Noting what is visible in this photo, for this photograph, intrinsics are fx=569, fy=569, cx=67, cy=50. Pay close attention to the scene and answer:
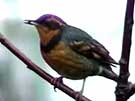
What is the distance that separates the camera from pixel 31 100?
3.45 m

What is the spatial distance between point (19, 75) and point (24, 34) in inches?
18.4

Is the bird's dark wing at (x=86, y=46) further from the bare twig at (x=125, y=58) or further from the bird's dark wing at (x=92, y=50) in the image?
the bare twig at (x=125, y=58)

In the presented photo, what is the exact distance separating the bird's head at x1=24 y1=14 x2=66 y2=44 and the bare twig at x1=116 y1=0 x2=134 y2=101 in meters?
0.68

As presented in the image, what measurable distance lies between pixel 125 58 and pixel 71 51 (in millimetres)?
1098

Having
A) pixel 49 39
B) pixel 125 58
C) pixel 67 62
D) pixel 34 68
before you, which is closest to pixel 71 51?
pixel 67 62

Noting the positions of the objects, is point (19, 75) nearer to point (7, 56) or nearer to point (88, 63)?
point (7, 56)

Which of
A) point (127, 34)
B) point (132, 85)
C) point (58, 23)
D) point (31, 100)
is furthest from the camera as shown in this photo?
point (31, 100)

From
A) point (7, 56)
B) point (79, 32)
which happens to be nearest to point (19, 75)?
point (7, 56)

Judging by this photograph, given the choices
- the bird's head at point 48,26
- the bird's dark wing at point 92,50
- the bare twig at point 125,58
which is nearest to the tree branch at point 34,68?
the bare twig at point 125,58

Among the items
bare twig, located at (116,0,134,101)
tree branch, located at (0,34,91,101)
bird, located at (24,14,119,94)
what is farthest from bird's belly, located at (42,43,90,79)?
bare twig, located at (116,0,134,101)

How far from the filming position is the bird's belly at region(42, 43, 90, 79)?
228 centimetres

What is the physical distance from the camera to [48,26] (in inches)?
87.4

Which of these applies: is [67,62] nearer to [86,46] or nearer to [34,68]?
[86,46]

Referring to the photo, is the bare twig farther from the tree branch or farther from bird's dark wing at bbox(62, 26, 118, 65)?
bird's dark wing at bbox(62, 26, 118, 65)
